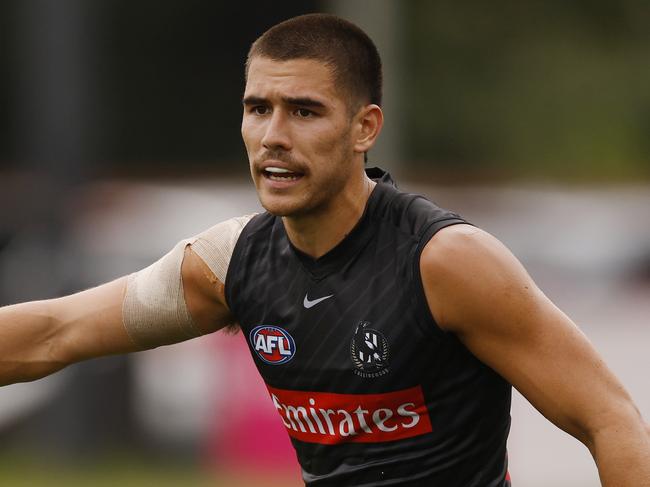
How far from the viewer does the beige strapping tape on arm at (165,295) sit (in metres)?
5.02

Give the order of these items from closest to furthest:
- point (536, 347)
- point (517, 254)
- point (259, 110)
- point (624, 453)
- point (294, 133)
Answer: point (624, 453) → point (536, 347) → point (294, 133) → point (259, 110) → point (517, 254)

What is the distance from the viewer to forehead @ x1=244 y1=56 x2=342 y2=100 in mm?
4574

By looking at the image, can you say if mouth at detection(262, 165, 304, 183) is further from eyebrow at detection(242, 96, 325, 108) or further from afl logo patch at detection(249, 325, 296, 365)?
afl logo patch at detection(249, 325, 296, 365)

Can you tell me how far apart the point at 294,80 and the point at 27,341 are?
4.45 ft

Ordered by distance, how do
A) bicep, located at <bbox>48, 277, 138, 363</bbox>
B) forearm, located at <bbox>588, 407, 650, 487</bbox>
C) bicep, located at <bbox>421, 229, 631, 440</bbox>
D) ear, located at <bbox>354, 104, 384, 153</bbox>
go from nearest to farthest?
1. forearm, located at <bbox>588, 407, 650, 487</bbox>
2. bicep, located at <bbox>421, 229, 631, 440</bbox>
3. ear, located at <bbox>354, 104, 384, 153</bbox>
4. bicep, located at <bbox>48, 277, 138, 363</bbox>

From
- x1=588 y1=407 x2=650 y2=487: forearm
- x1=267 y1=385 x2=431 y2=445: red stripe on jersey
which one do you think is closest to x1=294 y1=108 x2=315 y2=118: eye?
x1=267 y1=385 x2=431 y2=445: red stripe on jersey

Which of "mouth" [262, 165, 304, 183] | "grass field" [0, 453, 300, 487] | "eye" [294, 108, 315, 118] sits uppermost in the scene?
"eye" [294, 108, 315, 118]

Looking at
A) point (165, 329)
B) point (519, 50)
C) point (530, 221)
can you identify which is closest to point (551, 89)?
point (519, 50)

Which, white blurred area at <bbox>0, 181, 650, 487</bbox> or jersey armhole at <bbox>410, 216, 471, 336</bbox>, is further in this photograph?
white blurred area at <bbox>0, 181, 650, 487</bbox>

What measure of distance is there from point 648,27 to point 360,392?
31506mm

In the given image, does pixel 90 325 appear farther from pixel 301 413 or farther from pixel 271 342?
pixel 301 413

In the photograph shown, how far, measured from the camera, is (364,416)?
464cm

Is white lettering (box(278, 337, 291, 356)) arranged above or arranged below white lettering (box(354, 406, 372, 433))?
above

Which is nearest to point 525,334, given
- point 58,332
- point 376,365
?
point 376,365
